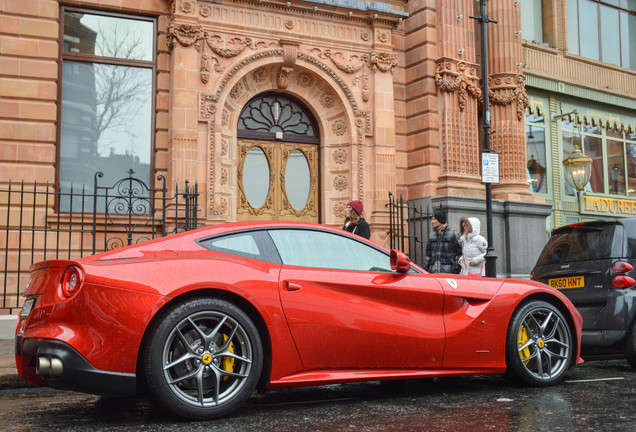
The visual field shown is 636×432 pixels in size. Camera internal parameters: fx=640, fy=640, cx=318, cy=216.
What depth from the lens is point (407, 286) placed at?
5164 millimetres

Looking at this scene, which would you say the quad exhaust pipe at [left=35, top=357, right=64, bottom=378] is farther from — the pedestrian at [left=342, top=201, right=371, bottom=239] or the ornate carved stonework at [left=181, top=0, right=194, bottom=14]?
the ornate carved stonework at [left=181, top=0, right=194, bottom=14]

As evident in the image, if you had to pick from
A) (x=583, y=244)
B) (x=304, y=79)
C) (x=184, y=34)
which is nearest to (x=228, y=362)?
(x=583, y=244)

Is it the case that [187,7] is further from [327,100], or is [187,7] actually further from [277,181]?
[277,181]

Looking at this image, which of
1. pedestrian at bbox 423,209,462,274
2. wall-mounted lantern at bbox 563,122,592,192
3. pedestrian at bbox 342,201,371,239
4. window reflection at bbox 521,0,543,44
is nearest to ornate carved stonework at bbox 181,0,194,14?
pedestrian at bbox 342,201,371,239

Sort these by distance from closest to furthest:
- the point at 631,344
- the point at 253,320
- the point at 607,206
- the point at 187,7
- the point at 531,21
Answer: the point at 253,320 → the point at 631,344 → the point at 187,7 → the point at 531,21 → the point at 607,206

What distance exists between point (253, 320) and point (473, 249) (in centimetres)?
613

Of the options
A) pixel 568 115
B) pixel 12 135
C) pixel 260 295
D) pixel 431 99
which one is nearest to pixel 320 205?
pixel 431 99

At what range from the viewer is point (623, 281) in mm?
7020

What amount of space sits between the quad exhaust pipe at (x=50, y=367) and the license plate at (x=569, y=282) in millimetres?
5752

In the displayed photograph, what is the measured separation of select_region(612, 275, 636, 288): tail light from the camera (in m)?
7.02

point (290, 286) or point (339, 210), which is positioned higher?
point (339, 210)

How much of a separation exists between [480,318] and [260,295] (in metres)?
2.02

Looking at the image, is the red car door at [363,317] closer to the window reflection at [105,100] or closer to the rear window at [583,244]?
the rear window at [583,244]

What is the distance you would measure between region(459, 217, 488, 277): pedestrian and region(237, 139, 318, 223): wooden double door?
4.54 meters
